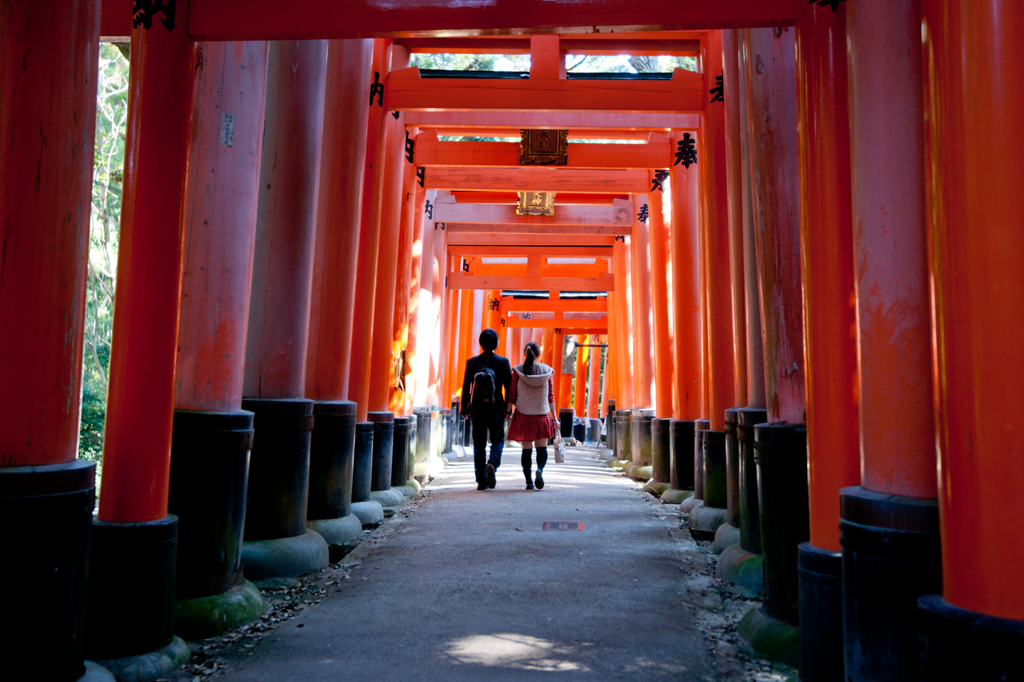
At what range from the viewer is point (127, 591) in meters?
2.58

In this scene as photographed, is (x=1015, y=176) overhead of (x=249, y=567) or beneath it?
overhead

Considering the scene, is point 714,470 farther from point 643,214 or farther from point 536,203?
point 536,203

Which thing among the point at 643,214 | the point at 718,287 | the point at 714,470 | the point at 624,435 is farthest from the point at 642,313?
the point at 714,470

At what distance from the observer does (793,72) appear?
3.47 metres

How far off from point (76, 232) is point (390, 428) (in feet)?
15.6

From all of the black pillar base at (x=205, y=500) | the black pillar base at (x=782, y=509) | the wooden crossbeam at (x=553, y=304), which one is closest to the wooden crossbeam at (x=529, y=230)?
the wooden crossbeam at (x=553, y=304)

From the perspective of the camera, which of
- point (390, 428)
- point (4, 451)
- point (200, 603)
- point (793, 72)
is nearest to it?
point (4, 451)

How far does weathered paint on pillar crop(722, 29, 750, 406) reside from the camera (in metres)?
4.09

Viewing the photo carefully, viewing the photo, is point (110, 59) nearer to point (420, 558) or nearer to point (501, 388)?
point (501, 388)

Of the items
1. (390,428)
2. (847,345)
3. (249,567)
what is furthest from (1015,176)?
(390,428)

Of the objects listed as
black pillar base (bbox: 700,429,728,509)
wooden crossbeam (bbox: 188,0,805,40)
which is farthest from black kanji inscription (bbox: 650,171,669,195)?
wooden crossbeam (bbox: 188,0,805,40)

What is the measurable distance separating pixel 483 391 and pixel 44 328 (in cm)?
562

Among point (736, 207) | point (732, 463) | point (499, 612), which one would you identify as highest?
point (736, 207)

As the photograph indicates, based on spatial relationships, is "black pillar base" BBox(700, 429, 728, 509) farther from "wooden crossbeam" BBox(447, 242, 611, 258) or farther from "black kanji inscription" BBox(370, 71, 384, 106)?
"wooden crossbeam" BBox(447, 242, 611, 258)
